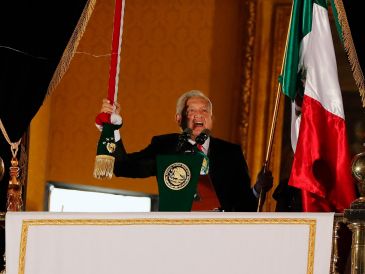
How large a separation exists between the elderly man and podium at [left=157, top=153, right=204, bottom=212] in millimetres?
236

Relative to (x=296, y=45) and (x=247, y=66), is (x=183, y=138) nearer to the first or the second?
(x=296, y=45)

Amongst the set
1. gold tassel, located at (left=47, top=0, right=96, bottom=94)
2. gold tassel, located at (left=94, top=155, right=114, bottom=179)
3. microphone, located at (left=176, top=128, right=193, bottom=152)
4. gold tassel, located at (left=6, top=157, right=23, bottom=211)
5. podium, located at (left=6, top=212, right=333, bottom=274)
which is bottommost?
podium, located at (left=6, top=212, right=333, bottom=274)

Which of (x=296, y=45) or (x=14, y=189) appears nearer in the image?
(x=14, y=189)

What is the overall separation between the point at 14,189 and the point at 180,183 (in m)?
0.91

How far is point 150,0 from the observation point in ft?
32.1

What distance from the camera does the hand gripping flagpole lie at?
6801mm

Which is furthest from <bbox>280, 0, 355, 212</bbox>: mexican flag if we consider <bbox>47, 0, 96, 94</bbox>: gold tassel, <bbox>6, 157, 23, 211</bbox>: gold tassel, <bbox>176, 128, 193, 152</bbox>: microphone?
<bbox>6, 157, 23, 211</bbox>: gold tassel

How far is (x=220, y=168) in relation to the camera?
7492 millimetres

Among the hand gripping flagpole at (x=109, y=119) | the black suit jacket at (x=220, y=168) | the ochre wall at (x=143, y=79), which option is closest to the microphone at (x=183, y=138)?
the black suit jacket at (x=220, y=168)

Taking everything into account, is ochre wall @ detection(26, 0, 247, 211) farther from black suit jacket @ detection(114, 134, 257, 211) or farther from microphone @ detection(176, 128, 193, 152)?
microphone @ detection(176, 128, 193, 152)

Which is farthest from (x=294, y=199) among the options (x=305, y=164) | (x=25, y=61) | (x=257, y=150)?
(x=257, y=150)

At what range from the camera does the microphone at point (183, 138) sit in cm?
715

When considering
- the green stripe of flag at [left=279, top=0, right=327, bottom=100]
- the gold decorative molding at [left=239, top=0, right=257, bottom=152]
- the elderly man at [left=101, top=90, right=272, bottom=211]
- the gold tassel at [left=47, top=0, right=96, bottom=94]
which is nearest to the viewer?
the gold tassel at [left=47, top=0, right=96, bottom=94]

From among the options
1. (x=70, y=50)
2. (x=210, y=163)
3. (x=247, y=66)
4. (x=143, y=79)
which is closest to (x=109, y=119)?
(x=70, y=50)
